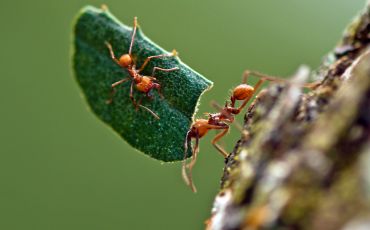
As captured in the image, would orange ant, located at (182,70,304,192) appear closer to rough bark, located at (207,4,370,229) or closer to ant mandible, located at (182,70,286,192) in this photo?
ant mandible, located at (182,70,286,192)

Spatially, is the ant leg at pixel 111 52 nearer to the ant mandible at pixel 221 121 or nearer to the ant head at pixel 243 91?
the ant mandible at pixel 221 121

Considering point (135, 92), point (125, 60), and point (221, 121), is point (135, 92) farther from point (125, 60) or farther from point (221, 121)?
point (221, 121)

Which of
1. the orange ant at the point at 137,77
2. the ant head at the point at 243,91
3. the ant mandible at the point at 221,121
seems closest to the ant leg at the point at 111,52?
the orange ant at the point at 137,77

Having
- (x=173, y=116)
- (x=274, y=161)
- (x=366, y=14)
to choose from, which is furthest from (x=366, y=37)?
(x=274, y=161)

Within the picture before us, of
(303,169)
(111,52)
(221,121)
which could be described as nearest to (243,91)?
(221,121)

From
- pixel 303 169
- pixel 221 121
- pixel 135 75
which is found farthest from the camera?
pixel 221 121

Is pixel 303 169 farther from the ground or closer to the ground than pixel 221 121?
closer to the ground
